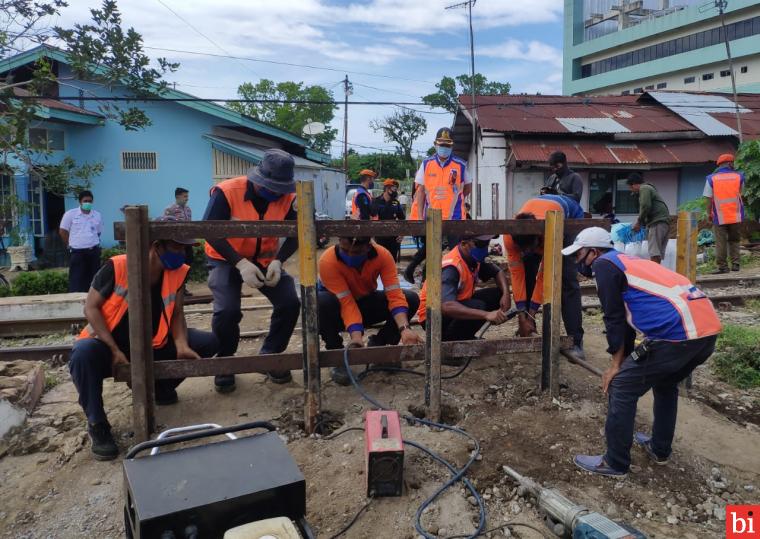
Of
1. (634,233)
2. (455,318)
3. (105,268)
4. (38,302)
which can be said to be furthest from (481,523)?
(634,233)

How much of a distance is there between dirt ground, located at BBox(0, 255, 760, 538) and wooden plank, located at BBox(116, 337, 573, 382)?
39 cm

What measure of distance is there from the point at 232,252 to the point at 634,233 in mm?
7160

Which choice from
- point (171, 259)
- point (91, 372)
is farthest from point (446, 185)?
point (91, 372)

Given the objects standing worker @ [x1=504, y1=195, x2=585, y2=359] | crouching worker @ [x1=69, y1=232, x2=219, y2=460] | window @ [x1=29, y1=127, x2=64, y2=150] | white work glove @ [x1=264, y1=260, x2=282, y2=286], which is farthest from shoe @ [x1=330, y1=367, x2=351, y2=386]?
window @ [x1=29, y1=127, x2=64, y2=150]

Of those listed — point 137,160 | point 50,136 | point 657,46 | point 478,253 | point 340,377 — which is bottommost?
point 340,377

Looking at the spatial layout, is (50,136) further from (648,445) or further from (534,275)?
(648,445)

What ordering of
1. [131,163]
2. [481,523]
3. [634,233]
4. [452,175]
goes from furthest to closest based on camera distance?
[131,163] → [634,233] → [452,175] → [481,523]

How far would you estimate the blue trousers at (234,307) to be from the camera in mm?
4262

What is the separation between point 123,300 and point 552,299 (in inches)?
118

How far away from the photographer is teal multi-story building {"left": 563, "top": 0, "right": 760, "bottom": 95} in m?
→ 37.2

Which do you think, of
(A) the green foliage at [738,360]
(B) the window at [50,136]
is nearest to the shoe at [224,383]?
(A) the green foliage at [738,360]

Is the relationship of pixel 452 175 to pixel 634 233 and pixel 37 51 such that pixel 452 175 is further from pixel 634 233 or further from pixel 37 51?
pixel 37 51

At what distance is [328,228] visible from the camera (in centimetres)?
377

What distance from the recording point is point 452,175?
22.1 feet
